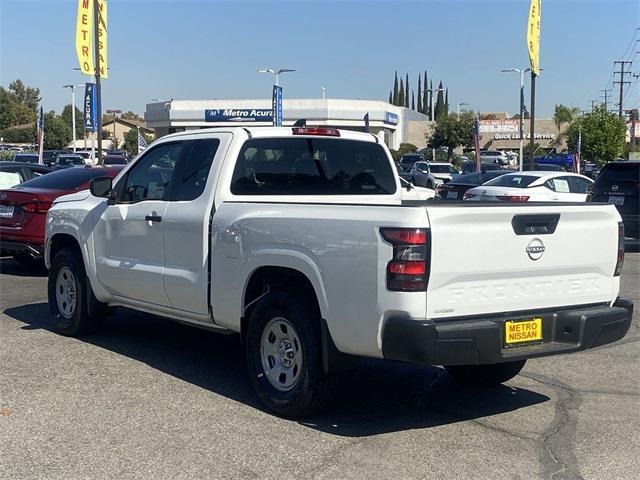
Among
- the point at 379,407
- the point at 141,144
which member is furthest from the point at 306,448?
the point at 141,144

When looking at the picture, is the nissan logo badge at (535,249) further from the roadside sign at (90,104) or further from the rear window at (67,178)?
the roadside sign at (90,104)

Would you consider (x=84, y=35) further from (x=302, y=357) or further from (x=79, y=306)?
(x=302, y=357)

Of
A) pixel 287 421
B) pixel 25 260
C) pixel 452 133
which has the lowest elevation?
pixel 287 421

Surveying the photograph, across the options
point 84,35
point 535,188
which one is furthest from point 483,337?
point 84,35

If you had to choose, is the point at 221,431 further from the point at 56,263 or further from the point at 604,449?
the point at 56,263

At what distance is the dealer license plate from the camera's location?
36.6 ft

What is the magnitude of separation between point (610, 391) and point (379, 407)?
1.94 meters

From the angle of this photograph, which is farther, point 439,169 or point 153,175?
point 439,169

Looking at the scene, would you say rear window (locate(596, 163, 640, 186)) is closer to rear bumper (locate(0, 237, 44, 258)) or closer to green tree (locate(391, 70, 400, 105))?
rear bumper (locate(0, 237, 44, 258))

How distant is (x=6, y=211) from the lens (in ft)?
36.8

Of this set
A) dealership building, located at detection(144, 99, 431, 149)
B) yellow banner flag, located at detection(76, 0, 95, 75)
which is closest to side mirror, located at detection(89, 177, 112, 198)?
yellow banner flag, located at detection(76, 0, 95, 75)

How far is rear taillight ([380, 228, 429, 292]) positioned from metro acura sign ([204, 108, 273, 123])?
184 ft

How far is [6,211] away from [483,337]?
8.62m

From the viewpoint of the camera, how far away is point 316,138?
6.58m
